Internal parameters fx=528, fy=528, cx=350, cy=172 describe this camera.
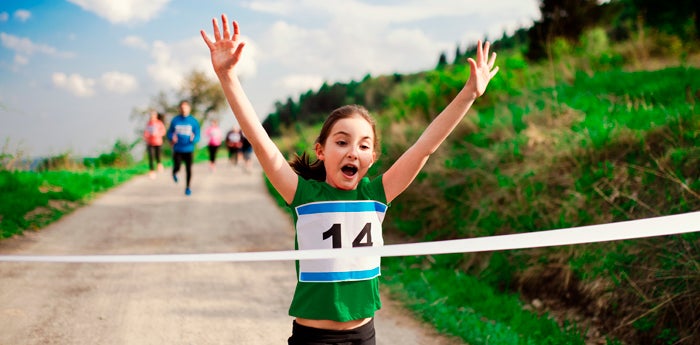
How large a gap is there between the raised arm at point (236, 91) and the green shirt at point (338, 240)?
0.63 feet

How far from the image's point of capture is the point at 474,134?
8789 mm

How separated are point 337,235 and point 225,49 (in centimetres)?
88

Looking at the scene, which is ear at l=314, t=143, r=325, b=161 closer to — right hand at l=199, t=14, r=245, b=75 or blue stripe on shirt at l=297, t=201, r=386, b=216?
blue stripe on shirt at l=297, t=201, r=386, b=216

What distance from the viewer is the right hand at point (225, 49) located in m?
2.09

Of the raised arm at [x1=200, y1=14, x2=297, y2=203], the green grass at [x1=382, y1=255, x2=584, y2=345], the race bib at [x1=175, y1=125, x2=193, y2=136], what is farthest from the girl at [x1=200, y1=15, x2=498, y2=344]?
the race bib at [x1=175, y1=125, x2=193, y2=136]

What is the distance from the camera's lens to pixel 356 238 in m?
2.23

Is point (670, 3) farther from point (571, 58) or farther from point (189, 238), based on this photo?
point (189, 238)

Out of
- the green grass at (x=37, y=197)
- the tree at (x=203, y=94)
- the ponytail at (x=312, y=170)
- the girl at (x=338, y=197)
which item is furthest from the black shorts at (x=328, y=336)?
the tree at (x=203, y=94)

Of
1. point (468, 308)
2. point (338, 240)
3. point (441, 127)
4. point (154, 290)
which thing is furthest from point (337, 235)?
point (154, 290)

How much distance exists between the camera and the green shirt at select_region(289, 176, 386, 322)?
2.18 meters

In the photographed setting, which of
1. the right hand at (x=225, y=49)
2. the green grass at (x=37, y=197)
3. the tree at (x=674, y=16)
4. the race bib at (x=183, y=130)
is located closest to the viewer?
the right hand at (x=225, y=49)

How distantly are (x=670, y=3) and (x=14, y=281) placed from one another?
49.6ft

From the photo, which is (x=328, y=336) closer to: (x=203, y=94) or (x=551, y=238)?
(x=551, y=238)

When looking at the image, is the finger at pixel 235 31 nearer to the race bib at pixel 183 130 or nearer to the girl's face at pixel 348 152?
the girl's face at pixel 348 152
